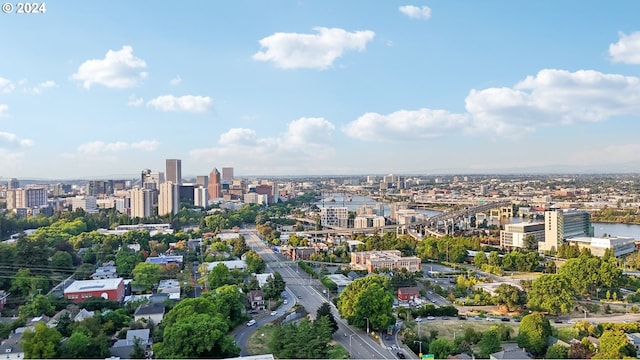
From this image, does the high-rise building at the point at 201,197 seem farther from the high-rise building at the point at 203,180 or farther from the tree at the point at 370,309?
the tree at the point at 370,309


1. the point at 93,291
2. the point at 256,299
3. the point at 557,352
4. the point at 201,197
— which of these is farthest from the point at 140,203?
the point at 557,352

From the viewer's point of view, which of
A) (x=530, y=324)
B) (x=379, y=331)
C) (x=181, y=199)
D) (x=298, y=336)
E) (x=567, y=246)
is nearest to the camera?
(x=298, y=336)

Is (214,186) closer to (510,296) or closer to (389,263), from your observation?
(389,263)

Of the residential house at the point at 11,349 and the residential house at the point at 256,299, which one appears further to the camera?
the residential house at the point at 256,299

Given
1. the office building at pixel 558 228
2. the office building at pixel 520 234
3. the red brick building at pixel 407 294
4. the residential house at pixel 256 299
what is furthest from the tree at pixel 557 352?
the office building at pixel 520 234

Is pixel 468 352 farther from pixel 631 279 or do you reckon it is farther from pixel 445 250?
pixel 445 250

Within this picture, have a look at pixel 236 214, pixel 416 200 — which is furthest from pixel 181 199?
pixel 416 200
